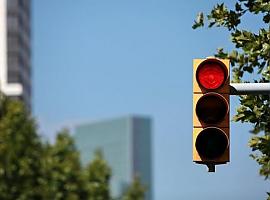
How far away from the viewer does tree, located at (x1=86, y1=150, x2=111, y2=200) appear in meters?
66.7

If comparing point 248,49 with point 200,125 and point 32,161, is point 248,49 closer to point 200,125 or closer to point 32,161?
point 200,125

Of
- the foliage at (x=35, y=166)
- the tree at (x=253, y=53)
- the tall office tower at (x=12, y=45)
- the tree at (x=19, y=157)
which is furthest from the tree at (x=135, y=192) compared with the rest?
the tree at (x=253, y=53)

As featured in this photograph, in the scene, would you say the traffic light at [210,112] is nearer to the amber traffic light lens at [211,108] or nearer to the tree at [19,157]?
the amber traffic light lens at [211,108]

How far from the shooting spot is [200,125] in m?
11.7

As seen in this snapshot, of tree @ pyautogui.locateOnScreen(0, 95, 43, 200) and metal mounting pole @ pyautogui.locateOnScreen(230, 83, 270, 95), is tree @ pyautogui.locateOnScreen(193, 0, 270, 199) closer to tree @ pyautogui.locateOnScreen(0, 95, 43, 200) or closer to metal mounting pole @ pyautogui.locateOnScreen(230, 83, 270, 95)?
metal mounting pole @ pyautogui.locateOnScreen(230, 83, 270, 95)

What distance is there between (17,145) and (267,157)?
4115 centimetres

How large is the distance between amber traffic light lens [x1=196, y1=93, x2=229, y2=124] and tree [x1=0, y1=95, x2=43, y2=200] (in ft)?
147

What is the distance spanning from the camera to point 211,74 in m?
11.7

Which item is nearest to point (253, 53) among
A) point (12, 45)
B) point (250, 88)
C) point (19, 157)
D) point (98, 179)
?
point (250, 88)

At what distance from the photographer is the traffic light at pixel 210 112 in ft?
38.1

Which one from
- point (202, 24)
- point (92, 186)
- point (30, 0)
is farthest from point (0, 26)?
point (202, 24)

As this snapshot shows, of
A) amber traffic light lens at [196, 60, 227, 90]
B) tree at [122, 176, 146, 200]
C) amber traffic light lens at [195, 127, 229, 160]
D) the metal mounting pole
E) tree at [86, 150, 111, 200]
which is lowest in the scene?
tree at [122, 176, 146, 200]

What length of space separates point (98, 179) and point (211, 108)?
5720cm

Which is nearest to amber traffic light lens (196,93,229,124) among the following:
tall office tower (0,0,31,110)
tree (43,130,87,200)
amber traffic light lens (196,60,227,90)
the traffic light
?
the traffic light
